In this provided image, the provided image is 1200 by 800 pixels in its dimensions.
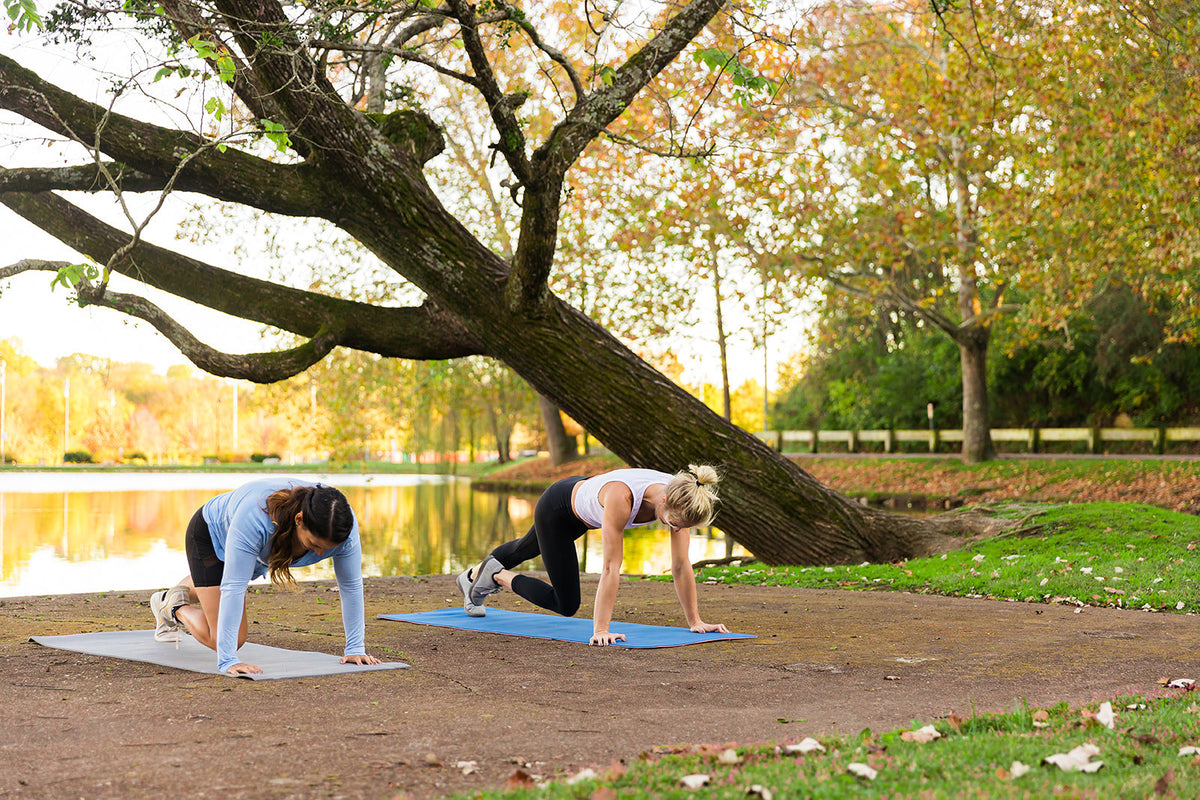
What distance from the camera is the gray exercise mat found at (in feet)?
17.5

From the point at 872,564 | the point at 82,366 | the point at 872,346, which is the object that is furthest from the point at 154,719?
the point at 82,366

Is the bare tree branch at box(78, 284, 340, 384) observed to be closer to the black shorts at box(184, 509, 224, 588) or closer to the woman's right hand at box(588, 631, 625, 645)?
the black shorts at box(184, 509, 224, 588)

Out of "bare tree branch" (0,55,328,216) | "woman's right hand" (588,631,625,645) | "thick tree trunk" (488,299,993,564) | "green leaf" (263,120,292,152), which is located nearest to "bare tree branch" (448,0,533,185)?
"green leaf" (263,120,292,152)

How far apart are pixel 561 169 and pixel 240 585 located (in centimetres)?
550

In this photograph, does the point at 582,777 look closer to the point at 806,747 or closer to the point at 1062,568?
the point at 806,747

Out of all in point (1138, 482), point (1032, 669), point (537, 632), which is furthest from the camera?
point (1138, 482)

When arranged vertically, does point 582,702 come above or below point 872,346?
below

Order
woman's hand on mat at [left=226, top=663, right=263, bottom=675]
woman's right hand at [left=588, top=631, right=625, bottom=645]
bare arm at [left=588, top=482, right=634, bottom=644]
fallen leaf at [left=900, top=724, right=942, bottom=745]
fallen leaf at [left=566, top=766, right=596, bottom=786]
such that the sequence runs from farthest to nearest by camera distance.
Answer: woman's right hand at [left=588, top=631, right=625, bottom=645] < bare arm at [left=588, top=482, right=634, bottom=644] < woman's hand on mat at [left=226, top=663, right=263, bottom=675] < fallen leaf at [left=900, top=724, right=942, bottom=745] < fallen leaf at [left=566, top=766, right=596, bottom=786]

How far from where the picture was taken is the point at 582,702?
475 cm

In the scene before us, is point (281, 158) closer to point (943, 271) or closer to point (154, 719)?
point (154, 719)

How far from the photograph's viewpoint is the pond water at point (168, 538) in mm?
13305

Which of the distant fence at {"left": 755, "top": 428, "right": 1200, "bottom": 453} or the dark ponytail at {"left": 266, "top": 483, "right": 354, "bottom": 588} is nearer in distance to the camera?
the dark ponytail at {"left": 266, "top": 483, "right": 354, "bottom": 588}

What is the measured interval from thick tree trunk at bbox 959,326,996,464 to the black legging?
2088 cm

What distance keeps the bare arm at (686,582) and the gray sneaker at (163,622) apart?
2926mm
